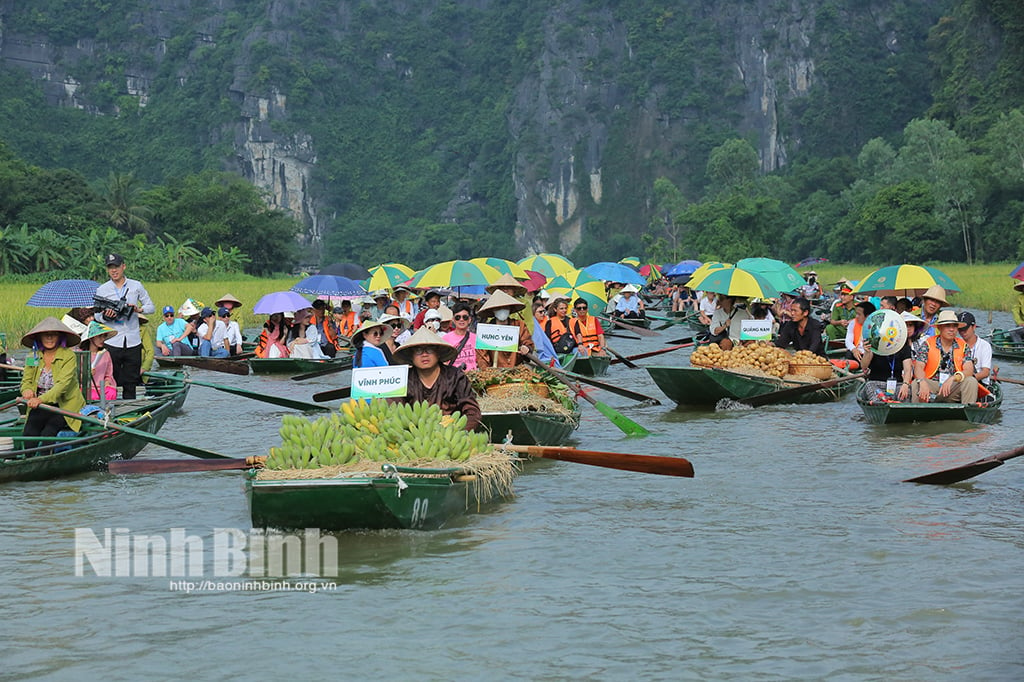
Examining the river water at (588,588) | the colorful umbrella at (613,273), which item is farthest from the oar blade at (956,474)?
the colorful umbrella at (613,273)

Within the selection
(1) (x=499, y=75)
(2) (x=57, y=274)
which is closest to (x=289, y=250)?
(2) (x=57, y=274)

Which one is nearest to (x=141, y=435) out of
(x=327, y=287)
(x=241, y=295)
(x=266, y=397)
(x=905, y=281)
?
(x=266, y=397)

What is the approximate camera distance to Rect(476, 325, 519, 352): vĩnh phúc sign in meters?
11.3

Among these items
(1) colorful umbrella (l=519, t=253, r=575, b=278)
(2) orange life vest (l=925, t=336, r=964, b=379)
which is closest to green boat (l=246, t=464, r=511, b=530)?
(2) orange life vest (l=925, t=336, r=964, b=379)

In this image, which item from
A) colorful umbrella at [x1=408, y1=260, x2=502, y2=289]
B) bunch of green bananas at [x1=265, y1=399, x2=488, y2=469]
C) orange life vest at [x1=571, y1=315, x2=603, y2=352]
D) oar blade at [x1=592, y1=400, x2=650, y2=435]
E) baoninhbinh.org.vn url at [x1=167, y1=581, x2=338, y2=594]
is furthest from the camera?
colorful umbrella at [x1=408, y1=260, x2=502, y2=289]

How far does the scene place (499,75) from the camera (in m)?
145

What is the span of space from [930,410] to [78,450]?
23.9 ft

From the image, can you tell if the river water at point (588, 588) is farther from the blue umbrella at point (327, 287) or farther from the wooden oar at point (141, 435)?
the blue umbrella at point (327, 287)

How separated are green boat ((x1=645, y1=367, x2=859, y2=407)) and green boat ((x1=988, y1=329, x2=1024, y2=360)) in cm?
451

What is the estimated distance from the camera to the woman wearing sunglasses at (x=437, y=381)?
8.98 m

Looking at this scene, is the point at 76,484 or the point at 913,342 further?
the point at 913,342

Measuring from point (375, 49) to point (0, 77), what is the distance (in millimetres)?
40080

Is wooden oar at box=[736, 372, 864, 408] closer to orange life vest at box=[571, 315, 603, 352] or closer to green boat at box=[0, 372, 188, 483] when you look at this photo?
orange life vest at box=[571, 315, 603, 352]

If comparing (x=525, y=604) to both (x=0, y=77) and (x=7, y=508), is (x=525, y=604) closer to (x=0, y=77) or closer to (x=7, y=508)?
(x=7, y=508)
